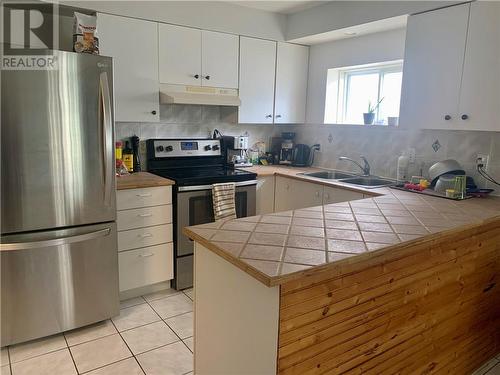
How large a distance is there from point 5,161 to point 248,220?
1358 millimetres

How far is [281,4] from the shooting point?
3.28 m

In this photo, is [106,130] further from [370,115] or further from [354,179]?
[370,115]

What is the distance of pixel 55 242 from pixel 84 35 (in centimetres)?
127

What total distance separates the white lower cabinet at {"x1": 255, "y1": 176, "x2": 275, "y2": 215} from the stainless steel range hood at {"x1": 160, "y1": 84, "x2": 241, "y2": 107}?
0.74 meters

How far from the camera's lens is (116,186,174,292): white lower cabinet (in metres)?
2.71

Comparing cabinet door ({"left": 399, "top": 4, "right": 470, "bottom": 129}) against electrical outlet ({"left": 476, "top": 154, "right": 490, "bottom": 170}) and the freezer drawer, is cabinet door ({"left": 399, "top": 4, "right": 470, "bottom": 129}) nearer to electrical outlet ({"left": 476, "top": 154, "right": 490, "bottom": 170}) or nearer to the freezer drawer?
electrical outlet ({"left": 476, "top": 154, "right": 490, "bottom": 170})

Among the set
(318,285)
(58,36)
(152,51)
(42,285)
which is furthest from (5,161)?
(318,285)

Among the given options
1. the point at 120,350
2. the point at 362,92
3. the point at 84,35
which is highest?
the point at 84,35

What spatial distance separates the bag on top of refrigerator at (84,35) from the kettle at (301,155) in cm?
222

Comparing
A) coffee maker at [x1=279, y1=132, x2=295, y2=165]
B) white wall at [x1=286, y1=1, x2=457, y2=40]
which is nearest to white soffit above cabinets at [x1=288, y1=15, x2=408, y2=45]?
white wall at [x1=286, y1=1, x2=457, y2=40]

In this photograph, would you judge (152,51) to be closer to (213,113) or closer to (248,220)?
(213,113)

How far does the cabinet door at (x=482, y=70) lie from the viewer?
228 centimetres

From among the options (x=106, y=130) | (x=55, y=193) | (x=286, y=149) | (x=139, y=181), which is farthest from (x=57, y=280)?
(x=286, y=149)

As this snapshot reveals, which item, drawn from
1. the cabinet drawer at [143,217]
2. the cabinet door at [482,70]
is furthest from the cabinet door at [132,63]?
the cabinet door at [482,70]
